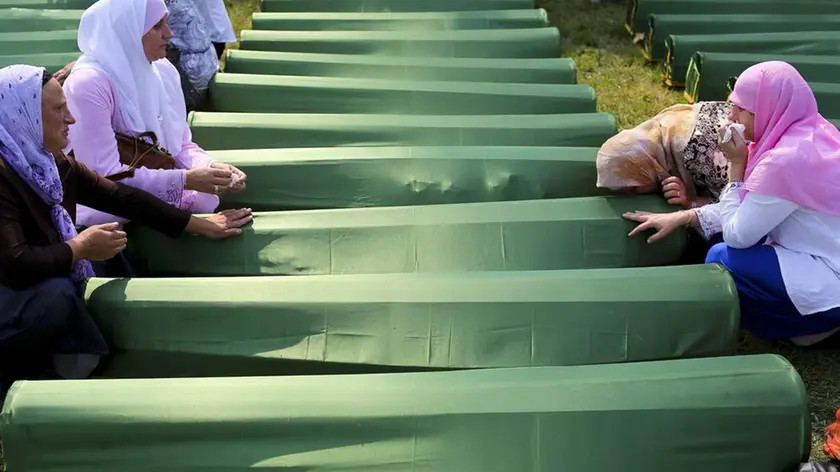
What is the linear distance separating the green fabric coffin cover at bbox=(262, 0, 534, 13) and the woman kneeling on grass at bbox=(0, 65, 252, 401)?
3.19 metres

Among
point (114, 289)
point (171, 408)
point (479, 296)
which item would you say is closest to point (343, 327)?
point (479, 296)

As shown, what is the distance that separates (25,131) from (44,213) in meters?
0.28

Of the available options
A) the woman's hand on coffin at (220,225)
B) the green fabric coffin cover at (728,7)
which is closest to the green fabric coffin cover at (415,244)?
the woman's hand on coffin at (220,225)

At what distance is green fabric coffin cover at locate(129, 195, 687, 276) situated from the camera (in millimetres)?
3039

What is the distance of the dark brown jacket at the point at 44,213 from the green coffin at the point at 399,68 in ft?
6.09

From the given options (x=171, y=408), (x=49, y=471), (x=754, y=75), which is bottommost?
(x=49, y=471)

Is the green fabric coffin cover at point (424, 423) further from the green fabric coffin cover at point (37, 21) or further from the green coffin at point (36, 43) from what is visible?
the green fabric coffin cover at point (37, 21)

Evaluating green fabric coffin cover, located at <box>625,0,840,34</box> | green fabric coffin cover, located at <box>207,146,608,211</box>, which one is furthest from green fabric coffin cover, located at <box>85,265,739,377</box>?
green fabric coffin cover, located at <box>625,0,840,34</box>

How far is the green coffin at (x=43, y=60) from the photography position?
4.74m

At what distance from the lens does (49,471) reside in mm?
2271

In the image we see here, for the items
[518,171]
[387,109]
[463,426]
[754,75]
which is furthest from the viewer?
[387,109]

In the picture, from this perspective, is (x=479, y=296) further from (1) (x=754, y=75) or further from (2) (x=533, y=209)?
(1) (x=754, y=75)

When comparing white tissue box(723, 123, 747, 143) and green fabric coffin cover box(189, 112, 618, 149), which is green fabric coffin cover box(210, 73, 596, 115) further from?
white tissue box(723, 123, 747, 143)

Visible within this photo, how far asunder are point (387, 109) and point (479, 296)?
6.16 ft
